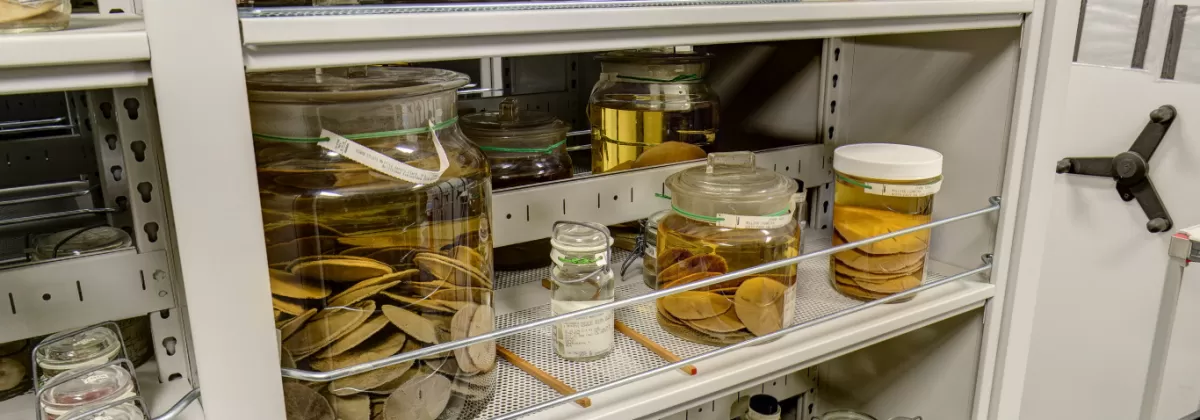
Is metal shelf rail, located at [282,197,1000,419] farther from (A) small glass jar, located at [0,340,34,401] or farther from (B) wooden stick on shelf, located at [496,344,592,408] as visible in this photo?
(A) small glass jar, located at [0,340,34,401]

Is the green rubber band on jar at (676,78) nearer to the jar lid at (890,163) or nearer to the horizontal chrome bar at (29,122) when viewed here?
the jar lid at (890,163)

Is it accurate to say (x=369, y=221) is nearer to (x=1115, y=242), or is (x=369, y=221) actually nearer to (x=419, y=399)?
(x=419, y=399)

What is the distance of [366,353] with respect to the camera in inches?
25.5

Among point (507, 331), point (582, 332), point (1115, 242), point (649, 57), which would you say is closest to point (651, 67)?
point (649, 57)

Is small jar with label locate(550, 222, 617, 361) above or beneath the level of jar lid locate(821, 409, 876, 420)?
above

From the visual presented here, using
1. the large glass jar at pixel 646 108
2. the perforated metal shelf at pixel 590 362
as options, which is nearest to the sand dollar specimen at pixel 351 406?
the perforated metal shelf at pixel 590 362

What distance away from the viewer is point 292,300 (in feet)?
2.04

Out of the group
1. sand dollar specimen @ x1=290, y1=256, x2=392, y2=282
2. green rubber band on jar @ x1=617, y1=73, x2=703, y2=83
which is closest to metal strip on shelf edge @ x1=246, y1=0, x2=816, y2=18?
sand dollar specimen @ x1=290, y1=256, x2=392, y2=282

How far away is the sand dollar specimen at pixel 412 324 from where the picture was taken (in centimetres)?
65

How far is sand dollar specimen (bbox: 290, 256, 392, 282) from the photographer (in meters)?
0.62

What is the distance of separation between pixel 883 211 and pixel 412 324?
1.92ft

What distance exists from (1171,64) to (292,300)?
210 centimetres

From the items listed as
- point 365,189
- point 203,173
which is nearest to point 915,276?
point 365,189

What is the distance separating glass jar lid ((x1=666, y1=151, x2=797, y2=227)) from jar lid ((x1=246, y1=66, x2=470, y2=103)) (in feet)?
0.95
